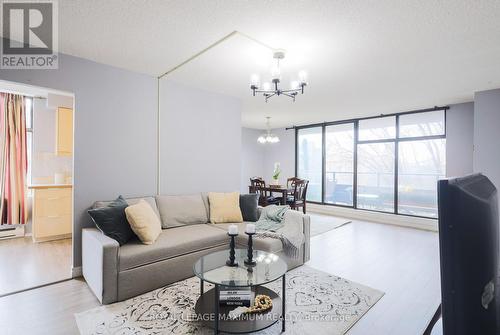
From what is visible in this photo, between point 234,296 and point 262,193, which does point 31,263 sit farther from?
point 262,193

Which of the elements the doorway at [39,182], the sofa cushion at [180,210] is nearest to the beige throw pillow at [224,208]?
the sofa cushion at [180,210]

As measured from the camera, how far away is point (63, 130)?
4020mm

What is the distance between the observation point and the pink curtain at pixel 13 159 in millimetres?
3957

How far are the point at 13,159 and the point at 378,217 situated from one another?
6970 millimetres

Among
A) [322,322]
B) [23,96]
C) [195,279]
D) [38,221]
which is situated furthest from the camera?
[23,96]

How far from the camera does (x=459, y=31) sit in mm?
2240

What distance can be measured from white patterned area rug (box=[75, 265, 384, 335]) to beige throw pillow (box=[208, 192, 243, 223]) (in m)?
0.97

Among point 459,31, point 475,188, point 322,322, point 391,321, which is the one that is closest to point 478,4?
point 459,31

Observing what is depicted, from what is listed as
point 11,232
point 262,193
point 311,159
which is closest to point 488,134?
point 311,159

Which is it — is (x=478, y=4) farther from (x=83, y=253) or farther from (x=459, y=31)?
(x=83, y=253)

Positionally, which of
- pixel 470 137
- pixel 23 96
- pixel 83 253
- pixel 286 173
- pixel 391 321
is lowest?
pixel 391 321

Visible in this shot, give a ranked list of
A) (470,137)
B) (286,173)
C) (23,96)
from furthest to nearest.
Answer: (286,173), (470,137), (23,96)

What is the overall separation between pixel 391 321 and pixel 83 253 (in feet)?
10.0

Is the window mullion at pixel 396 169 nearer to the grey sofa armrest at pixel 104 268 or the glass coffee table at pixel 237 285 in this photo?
the glass coffee table at pixel 237 285
